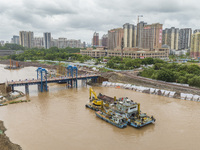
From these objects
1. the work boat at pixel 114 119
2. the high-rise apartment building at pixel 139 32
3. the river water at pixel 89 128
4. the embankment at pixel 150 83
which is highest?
the high-rise apartment building at pixel 139 32

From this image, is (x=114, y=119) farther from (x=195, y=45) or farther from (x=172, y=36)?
(x=172, y=36)

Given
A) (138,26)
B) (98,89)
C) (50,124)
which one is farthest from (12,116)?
(138,26)

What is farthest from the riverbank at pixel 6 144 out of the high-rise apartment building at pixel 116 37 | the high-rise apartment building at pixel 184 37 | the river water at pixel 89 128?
the high-rise apartment building at pixel 184 37

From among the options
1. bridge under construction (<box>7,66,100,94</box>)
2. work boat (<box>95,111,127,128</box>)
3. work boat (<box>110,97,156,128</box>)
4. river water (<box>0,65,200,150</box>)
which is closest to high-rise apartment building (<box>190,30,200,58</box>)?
bridge under construction (<box>7,66,100,94</box>)

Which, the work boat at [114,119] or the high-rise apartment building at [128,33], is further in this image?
the high-rise apartment building at [128,33]

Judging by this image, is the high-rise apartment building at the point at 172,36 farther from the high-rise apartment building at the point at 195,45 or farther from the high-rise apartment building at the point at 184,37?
the high-rise apartment building at the point at 195,45

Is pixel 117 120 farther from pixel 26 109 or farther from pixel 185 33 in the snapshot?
pixel 185 33
